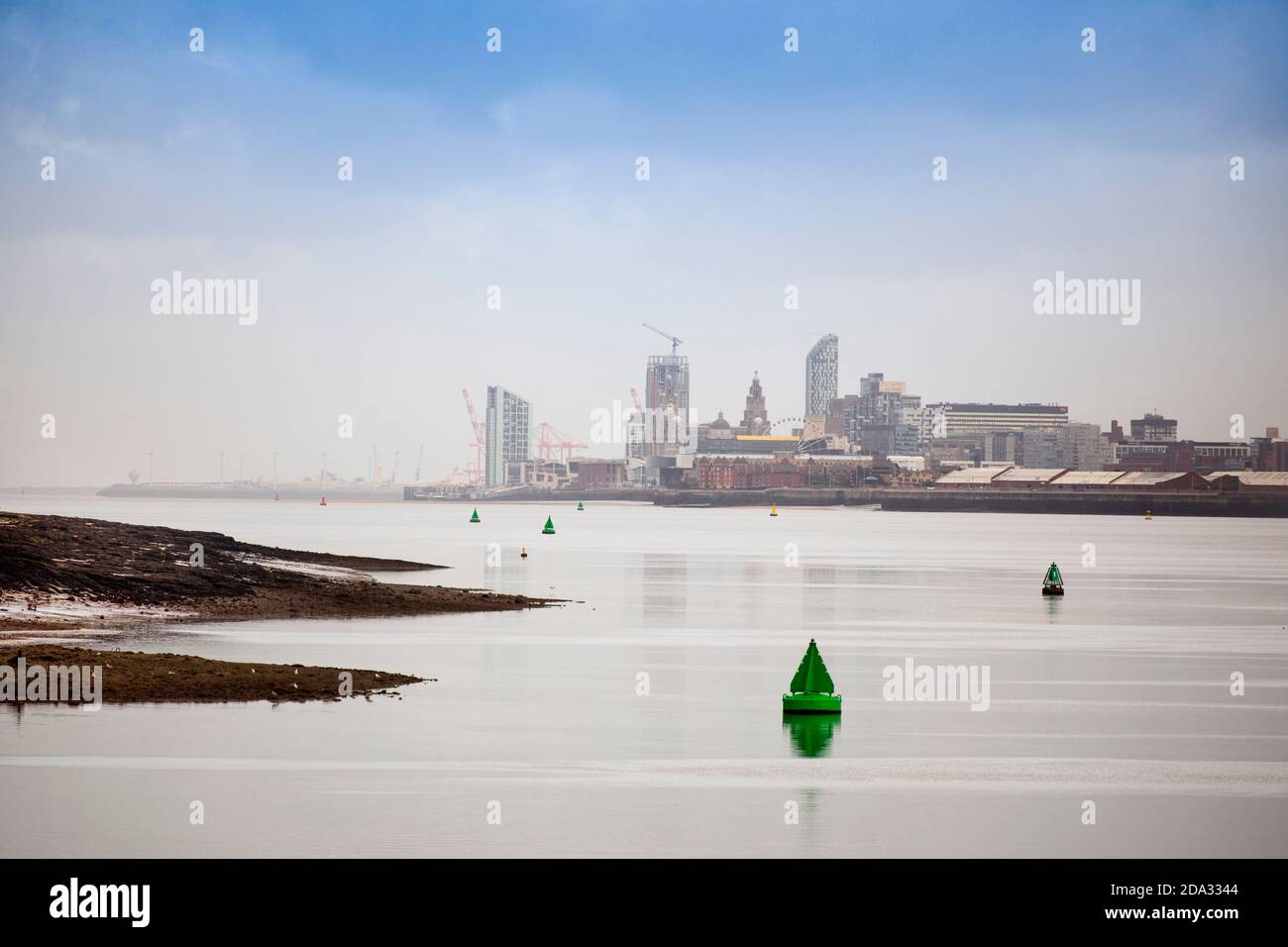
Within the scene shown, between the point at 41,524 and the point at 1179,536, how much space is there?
136m

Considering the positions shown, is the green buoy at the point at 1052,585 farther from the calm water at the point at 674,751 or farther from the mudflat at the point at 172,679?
the mudflat at the point at 172,679

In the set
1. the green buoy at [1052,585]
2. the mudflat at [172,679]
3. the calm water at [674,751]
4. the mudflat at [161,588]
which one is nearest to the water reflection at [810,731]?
the calm water at [674,751]

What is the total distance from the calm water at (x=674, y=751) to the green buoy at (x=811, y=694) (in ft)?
1.49

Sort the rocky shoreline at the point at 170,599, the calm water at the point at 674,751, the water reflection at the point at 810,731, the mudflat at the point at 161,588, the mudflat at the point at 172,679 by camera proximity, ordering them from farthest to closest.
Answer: the mudflat at the point at 161,588 → the rocky shoreline at the point at 170,599 → the mudflat at the point at 172,679 → the water reflection at the point at 810,731 → the calm water at the point at 674,751

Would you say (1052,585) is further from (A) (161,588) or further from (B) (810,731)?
(B) (810,731)

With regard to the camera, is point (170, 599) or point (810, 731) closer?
point (810, 731)

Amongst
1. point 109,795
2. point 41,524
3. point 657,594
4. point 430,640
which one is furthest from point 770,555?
point 109,795

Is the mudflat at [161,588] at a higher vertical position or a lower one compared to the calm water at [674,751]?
higher

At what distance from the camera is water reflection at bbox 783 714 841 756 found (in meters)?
25.0

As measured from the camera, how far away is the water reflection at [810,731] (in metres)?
25.0

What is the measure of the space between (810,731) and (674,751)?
327cm

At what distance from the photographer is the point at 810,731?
87.9 feet

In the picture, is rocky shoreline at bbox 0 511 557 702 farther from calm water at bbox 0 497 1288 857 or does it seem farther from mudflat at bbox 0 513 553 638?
calm water at bbox 0 497 1288 857

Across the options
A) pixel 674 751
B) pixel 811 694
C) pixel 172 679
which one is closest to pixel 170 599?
pixel 172 679
